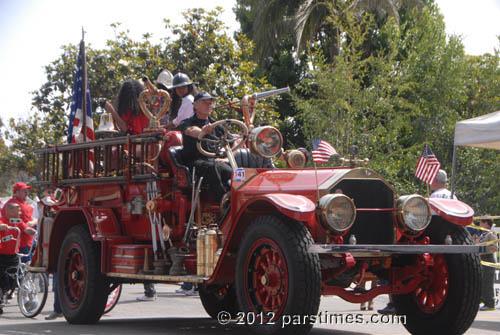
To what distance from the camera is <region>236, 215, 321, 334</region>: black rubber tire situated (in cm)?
619

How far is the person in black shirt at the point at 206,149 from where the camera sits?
8.18 meters

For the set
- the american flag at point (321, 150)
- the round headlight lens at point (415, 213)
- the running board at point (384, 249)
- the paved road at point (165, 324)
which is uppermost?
the american flag at point (321, 150)

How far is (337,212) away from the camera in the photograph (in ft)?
21.7

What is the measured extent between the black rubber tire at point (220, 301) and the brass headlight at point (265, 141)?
233 centimetres

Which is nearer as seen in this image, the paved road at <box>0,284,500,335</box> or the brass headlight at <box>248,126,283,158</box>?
the brass headlight at <box>248,126,283,158</box>

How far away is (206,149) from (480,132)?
4793 mm

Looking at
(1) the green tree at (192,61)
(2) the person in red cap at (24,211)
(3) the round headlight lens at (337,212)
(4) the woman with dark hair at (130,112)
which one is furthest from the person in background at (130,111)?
(1) the green tree at (192,61)

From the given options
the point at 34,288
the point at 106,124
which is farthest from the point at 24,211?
the point at 106,124

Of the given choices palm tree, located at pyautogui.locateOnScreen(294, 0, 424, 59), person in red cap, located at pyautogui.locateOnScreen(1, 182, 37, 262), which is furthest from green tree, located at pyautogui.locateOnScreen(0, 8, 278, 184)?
person in red cap, located at pyautogui.locateOnScreen(1, 182, 37, 262)

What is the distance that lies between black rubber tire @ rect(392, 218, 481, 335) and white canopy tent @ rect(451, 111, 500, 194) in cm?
404

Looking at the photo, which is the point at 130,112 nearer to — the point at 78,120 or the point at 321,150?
the point at 78,120

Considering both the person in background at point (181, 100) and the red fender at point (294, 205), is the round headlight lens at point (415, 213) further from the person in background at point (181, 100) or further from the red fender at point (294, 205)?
the person in background at point (181, 100)

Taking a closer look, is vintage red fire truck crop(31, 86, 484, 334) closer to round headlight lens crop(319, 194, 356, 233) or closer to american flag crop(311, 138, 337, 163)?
round headlight lens crop(319, 194, 356, 233)

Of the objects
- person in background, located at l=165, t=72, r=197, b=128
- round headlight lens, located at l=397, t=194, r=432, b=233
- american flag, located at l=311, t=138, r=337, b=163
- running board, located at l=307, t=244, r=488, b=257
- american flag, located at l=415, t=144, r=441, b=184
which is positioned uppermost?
person in background, located at l=165, t=72, r=197, b=128
